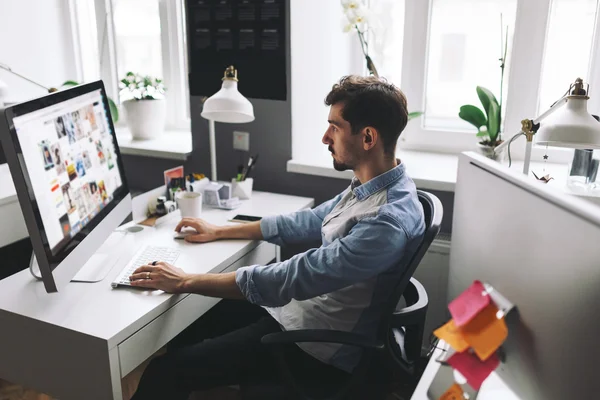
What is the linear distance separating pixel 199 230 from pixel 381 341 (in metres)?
0.74

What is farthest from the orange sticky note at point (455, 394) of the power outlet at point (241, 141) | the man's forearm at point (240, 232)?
the power outlet at point (241, 141)

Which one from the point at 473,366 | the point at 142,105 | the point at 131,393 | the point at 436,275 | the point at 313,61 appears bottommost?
the point at 131,393

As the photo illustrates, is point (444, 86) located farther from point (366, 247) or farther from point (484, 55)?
point (366, 247)

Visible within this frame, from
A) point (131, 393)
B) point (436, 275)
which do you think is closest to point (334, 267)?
point (436, 275)

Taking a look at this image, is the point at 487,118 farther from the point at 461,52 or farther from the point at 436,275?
the point at 436,275

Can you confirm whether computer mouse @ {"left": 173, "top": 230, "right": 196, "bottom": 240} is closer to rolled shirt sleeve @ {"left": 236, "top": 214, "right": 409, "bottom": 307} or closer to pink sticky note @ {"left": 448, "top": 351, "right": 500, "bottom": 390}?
rolled shirt sleeve @ {"left": 236, "top": 214, "right": 409, "bottom": 307}

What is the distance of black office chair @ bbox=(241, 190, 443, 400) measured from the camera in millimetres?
1228

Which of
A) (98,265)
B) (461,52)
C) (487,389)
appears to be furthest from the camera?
(461,52)

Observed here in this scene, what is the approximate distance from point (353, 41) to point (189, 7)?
0.74 metres

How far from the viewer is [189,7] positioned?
2303 mm

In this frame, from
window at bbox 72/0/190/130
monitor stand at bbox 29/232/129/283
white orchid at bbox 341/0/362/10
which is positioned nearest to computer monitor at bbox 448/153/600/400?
monitor stand at bbox 29/232/129/283

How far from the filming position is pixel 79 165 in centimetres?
140

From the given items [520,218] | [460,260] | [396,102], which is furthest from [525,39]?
[520,218]

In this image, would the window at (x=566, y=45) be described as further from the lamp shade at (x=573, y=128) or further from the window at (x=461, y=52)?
the lamp shade at (x=573, y=128)
